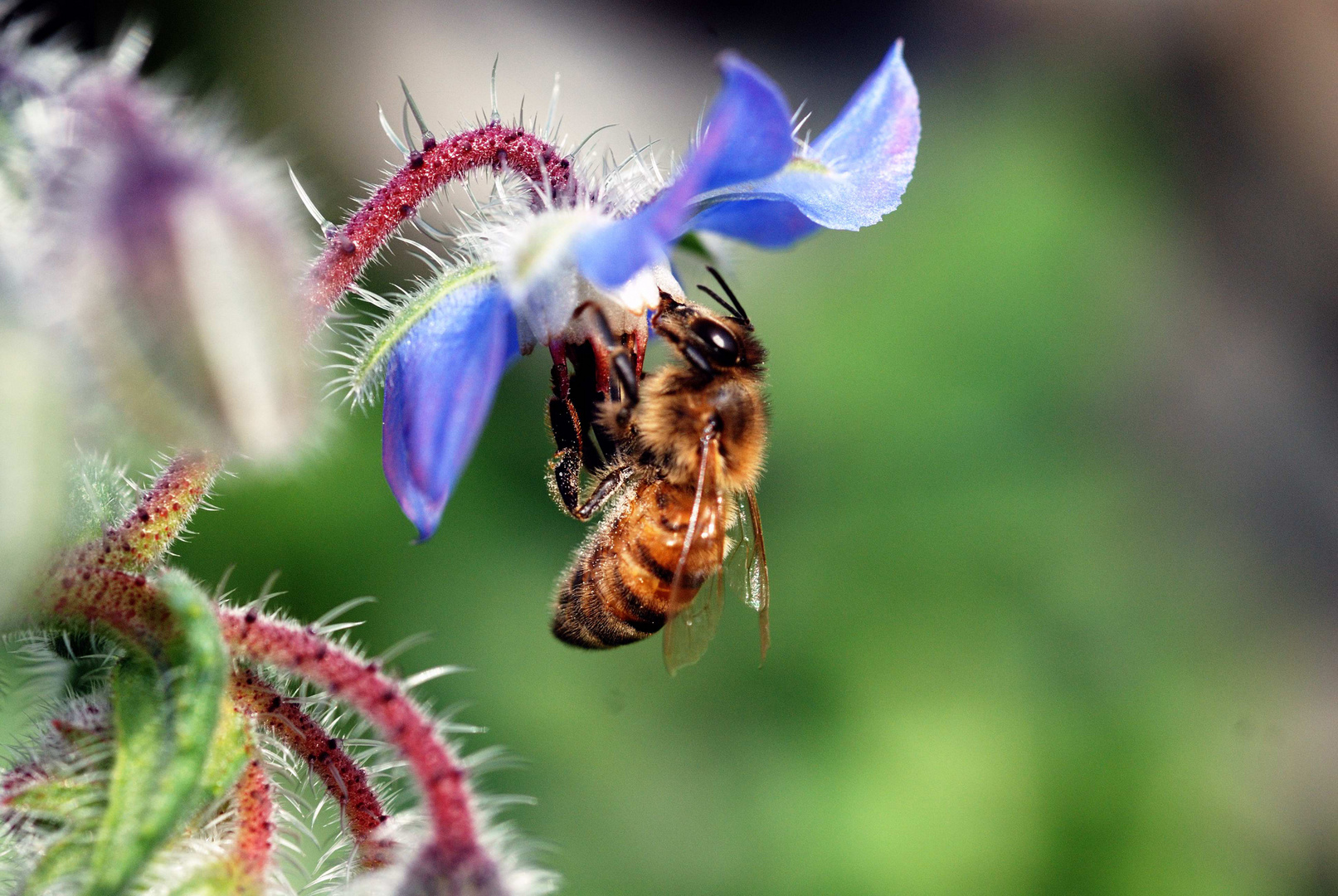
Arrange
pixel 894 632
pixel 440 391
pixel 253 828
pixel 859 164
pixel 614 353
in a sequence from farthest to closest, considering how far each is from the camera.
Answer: pixel 894 632
pixel 614 353
pixel 859 164
pixel 440 391
pixel 253 828

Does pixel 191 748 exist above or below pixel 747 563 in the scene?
below

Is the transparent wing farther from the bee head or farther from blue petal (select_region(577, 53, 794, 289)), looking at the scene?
blue petal (select_region(577, 53, 794, 289))

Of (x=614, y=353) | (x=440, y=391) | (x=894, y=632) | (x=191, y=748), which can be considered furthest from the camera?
(x=894, y=632)

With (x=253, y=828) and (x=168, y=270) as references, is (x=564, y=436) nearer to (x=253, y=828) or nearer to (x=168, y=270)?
(x=253, y=828)

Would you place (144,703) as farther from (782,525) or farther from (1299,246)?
(1299,246)

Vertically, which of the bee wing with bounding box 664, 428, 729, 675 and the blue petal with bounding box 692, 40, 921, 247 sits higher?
the blue petal with bounding box 692, 40, 921, 247

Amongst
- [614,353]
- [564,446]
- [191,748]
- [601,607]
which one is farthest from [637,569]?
[191,748]

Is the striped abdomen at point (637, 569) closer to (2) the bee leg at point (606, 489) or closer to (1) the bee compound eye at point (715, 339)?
(2) the bee leg at point (606, 489)

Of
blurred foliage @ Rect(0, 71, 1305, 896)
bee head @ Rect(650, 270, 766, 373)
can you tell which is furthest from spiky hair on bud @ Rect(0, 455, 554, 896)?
blurred foliage @ Rect(0, 71, 1305, 896)
